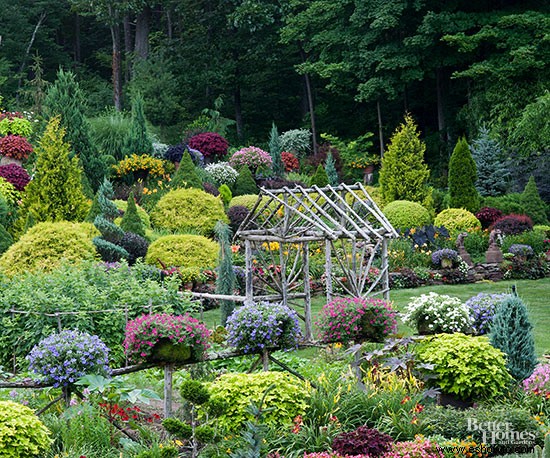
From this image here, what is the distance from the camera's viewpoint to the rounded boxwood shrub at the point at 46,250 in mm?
14047

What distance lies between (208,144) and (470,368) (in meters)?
20.1

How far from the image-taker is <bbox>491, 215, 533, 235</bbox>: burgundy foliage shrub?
2048 centimetres

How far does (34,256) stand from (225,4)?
2192cm

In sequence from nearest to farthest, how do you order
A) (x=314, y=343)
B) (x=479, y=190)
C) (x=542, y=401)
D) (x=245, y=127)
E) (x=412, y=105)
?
(x=542, y=401) < (x=314, y=343) < (x=479, y=190) < (x=412, y=105) < (x=245, y=127)

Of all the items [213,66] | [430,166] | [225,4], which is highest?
[225,4]

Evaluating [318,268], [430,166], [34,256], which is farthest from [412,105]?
[34,256]

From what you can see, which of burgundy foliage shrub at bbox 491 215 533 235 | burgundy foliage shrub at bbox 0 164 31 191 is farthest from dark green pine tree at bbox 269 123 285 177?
burgundy foliage shrub at bbox 0 164 31 191

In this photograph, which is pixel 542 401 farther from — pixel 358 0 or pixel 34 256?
pixel 358 0

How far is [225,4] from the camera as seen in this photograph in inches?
1331

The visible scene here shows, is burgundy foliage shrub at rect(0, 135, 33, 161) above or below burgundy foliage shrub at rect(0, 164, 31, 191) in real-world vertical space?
above

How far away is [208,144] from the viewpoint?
89.8 ft

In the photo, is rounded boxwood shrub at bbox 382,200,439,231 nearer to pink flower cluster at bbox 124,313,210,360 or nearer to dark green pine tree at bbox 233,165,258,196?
dark green pine tree at bbox 233,165,258,196

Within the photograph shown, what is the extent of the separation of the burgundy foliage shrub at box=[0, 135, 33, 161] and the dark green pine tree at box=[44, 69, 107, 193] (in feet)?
4.55

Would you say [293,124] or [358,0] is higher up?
[358,0]
